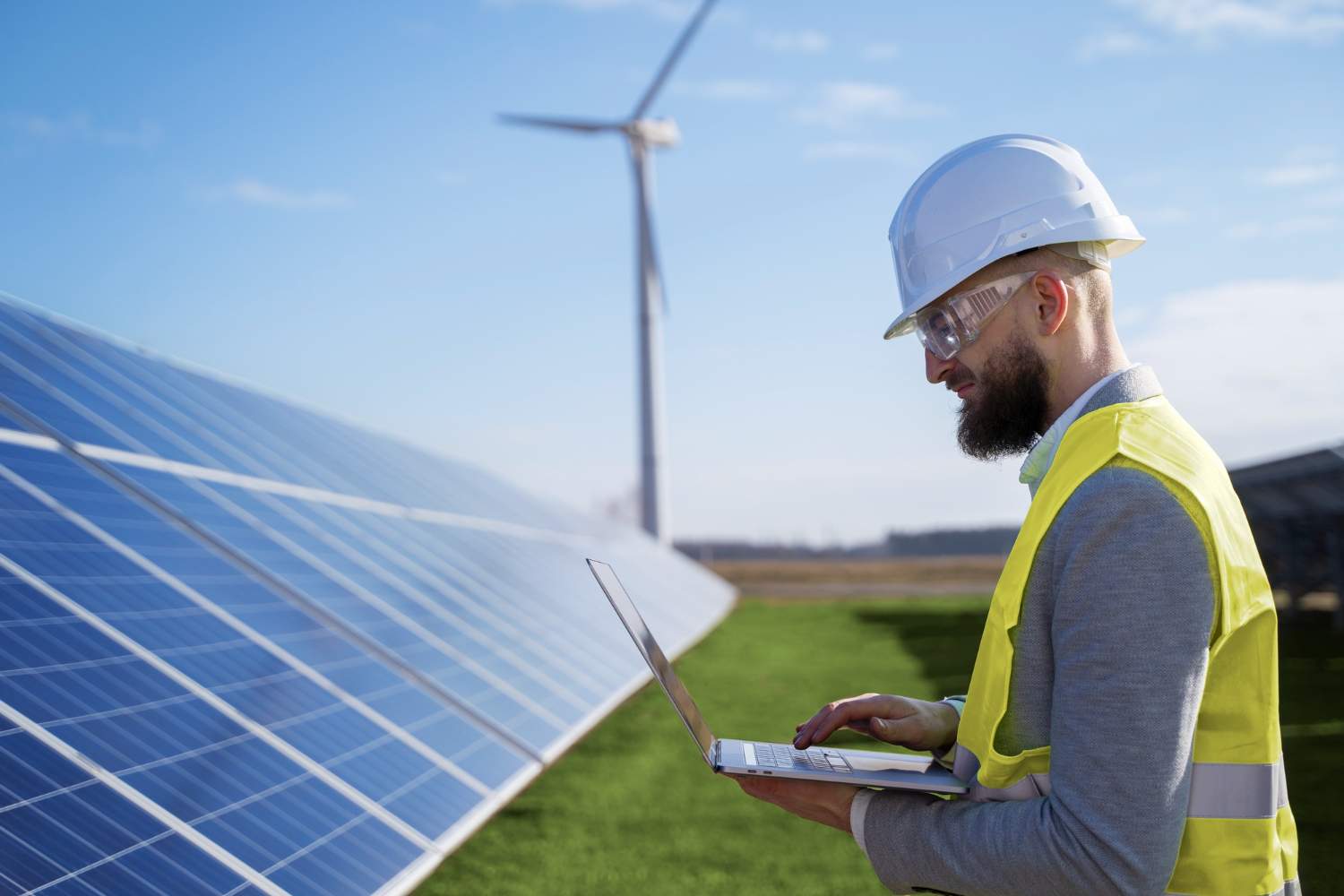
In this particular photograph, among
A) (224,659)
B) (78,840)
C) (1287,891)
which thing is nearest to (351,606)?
(224,659)

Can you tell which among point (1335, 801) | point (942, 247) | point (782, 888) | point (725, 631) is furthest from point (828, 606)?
point (942, 247)

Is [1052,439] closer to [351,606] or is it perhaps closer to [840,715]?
[840,715]

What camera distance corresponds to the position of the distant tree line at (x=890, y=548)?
75938 millimetres

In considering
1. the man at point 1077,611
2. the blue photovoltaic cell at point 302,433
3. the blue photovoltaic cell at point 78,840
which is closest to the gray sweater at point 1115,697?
the man at point 1077,611

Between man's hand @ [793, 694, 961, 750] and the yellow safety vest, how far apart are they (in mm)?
606

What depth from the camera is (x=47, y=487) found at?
6.09 m

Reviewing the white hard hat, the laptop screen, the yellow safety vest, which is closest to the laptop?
the laptop screen

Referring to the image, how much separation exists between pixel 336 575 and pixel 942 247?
263 inches

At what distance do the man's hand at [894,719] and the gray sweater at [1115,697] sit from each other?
660mm

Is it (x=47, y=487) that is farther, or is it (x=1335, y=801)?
(x=1335, y=801)

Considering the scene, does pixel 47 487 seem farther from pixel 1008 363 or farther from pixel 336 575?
pixel 1008 363

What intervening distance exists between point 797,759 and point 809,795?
0.35ft

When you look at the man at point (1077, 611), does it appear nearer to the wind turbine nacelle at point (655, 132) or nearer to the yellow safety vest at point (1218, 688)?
the yellow safety vest at point (1218, 688)

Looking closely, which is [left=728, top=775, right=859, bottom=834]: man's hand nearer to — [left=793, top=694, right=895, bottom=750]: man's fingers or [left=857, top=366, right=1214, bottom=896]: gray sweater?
[left=793, top=694, right=895, bottom=750]: man's fingers
